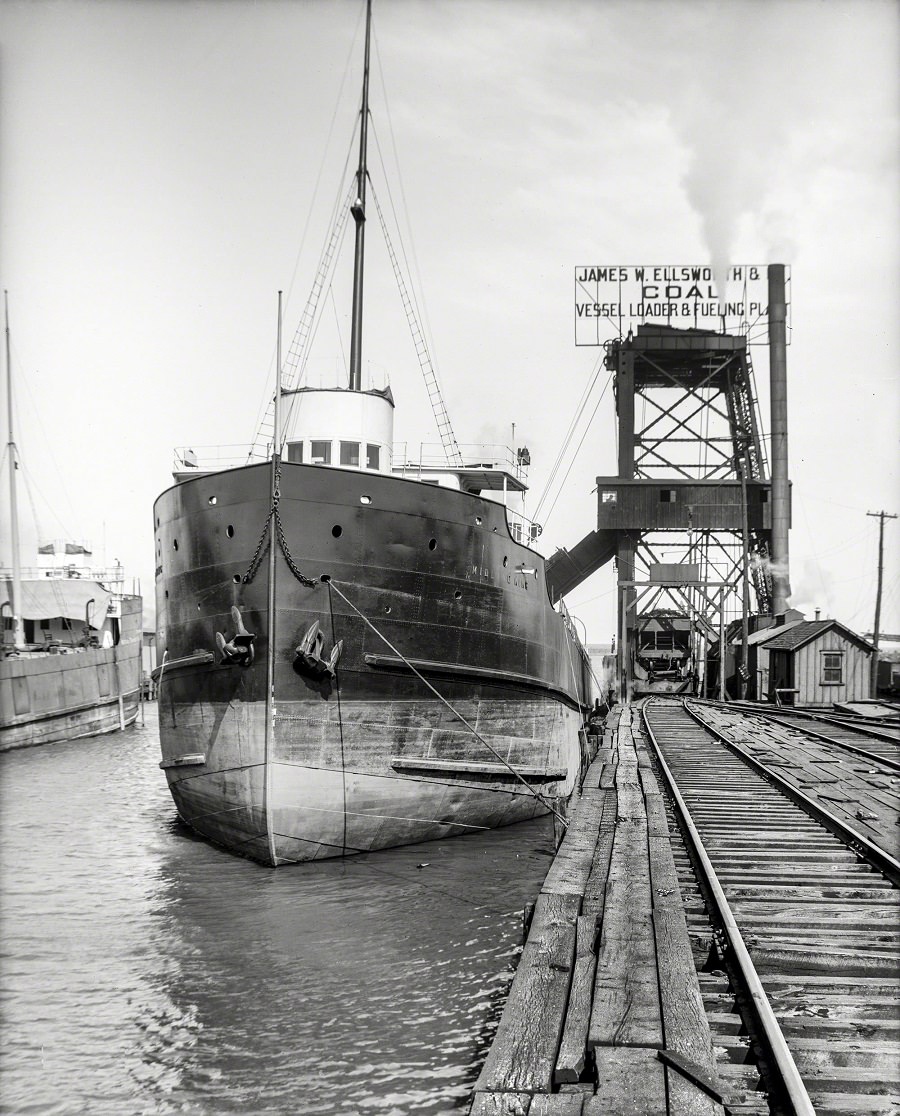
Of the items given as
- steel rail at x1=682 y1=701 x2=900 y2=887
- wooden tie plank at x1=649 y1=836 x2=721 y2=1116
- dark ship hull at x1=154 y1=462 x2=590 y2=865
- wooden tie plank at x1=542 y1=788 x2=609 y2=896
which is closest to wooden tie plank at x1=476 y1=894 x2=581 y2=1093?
wooden tie plank at x1=649 y1=836 x2=721 y2=1116

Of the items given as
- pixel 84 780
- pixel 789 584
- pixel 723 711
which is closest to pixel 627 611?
pixel 789 584

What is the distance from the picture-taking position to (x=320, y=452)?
14.3 metres

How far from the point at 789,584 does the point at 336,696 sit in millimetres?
31187

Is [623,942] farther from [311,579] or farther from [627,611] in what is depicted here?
[627,611]

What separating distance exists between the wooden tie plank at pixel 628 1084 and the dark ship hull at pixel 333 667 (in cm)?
634

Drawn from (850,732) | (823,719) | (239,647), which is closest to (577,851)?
(239,647)

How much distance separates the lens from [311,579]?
436 inches

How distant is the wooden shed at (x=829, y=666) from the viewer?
91.0ft

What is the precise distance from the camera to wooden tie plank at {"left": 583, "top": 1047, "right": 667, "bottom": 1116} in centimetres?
365

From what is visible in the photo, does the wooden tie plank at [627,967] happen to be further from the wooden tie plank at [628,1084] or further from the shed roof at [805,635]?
the shed roof at [805,635]

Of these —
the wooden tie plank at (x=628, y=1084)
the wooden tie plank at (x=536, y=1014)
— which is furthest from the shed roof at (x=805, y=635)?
the wooden tie plank at (x=628, y=1084)

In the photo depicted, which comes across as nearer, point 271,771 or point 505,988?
point 505,988

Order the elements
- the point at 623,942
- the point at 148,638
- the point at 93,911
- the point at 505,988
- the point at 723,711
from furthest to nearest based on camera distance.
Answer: the point at 148,638 → the point at 723,711 → the point at 93,911 → the point at 505,988 → the point at 623,942

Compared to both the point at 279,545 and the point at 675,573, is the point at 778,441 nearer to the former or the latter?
the point at 675,573
